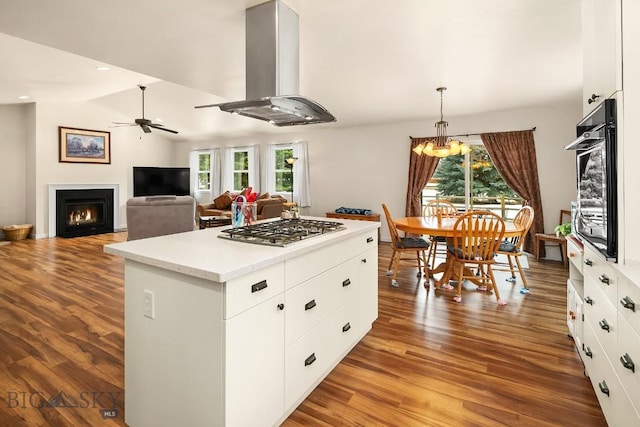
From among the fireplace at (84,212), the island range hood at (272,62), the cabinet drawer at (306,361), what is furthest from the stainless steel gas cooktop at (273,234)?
the fireplace at (84,212)

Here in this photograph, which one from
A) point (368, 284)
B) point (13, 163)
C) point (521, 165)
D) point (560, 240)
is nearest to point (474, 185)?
point (521, 165)

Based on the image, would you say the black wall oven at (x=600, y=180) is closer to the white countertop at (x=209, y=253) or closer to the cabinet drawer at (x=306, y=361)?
the white countertop at (x=209, y=253)

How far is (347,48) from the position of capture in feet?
10.7

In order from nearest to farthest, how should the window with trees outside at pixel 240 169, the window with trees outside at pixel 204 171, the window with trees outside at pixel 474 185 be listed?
A: the window with trees outside at pixel 474 185 → the window with trees outside at pixel 240 169 → the window with trees outside at pixel 204 171

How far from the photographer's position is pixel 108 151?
804cm

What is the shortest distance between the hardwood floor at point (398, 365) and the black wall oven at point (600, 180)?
879 millimetres

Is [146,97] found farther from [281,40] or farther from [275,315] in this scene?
[275,315]

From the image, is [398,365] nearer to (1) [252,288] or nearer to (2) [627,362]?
(2) [627,362]

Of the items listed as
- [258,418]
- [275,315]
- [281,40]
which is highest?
[281,40]

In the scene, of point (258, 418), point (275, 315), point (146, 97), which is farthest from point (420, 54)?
point (146, 97)

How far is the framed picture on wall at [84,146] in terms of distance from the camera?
7.20 metres

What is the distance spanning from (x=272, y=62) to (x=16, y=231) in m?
7.19

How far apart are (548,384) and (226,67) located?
3971 millimetres

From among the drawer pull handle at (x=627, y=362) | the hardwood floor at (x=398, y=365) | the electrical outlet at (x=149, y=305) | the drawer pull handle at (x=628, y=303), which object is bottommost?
the hardwood floor at (x=398, y=365)
